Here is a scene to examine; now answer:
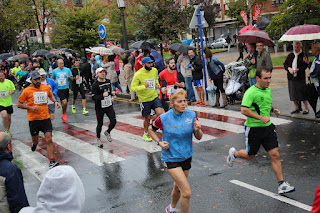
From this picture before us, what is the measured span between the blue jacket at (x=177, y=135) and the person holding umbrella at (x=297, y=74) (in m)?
6.56

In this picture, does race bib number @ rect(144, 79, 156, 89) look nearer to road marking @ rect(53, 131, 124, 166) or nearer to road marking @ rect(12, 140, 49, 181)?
road marking @ rect(53, 131, 124, 166)

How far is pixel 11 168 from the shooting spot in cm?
389

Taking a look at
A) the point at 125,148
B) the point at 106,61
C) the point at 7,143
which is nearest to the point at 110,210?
the point at 7,143

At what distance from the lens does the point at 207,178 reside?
22.4ft

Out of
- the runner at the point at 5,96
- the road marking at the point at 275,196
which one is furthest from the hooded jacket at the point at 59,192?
the runner at the point at 5,96

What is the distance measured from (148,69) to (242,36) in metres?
3.69

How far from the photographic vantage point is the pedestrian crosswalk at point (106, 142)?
872cm

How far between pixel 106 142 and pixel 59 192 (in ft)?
24.1

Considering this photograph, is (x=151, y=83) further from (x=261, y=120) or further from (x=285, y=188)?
(x=285, y=188)

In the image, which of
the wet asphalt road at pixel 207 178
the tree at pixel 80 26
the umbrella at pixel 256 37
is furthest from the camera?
the tree at pixel 80 26

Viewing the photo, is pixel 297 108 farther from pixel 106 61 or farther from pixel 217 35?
pixel 217 35

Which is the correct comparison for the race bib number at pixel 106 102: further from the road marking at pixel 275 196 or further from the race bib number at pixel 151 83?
the road marking at pixel 275 196

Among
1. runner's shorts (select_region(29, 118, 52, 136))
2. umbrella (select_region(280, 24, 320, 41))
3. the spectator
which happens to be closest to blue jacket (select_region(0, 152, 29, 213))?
the spectator

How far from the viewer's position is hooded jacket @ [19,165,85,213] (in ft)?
9.10
